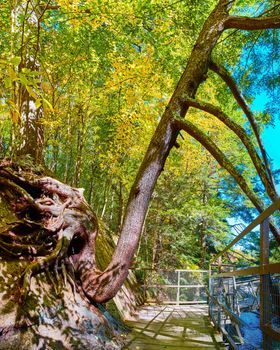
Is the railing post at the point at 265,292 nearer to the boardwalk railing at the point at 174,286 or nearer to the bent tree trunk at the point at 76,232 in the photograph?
the bent tree trunk at the point at 76,232

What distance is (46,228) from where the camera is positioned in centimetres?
423

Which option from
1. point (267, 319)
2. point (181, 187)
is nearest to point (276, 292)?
point (267, 319)

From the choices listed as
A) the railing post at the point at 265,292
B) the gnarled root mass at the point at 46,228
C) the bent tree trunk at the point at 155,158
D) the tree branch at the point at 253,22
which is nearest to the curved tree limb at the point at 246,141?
the bent tree trunk at the point at 155,158

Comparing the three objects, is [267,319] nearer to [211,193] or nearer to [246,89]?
[246,89]

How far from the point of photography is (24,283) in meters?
3.44

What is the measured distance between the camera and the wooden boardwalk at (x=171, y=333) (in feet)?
15.6

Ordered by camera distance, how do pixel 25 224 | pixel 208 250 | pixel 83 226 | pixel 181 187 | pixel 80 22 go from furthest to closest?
pixel 208 250, pixel 181 187, pixel 80 22, pixel 83 226, pixel 25 224

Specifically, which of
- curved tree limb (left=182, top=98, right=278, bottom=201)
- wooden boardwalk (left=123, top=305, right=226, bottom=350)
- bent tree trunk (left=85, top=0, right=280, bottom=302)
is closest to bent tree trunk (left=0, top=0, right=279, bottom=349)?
bent tree trunk (left=85, top=0, right=280, bottom=302)

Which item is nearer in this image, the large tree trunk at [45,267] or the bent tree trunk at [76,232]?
the large tree trunk at [45,267]

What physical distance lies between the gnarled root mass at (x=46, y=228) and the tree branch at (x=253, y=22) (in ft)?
11.8

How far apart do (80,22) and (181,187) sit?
8.38 meters

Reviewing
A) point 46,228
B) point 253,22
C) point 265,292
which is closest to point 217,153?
point 253,22

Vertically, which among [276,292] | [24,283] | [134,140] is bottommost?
[24,283]

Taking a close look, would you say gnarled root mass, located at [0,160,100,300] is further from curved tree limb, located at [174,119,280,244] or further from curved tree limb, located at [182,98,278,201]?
curved tree limb, located at [182,98,278,201]
